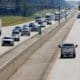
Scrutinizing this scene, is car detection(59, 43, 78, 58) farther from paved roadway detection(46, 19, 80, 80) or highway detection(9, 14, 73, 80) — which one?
highway detection(9, 14, 73, 80)

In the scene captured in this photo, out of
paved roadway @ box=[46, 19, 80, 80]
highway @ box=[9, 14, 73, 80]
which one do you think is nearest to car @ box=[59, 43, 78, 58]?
paved roadway @ box=[46, 19, 80, 80]

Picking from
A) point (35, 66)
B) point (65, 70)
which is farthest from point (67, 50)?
point (65, 70)

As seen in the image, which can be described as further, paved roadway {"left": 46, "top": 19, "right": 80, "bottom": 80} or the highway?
paved roadway {"left": 46, "top": 19, "right": 80, "bottom": 80}

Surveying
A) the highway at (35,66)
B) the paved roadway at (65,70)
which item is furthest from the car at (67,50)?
the highway at (35,66)

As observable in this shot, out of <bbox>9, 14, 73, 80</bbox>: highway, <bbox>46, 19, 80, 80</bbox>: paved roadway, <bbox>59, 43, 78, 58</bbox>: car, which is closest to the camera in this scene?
<bbox>9, 14, 73, 80</bbox>: highway

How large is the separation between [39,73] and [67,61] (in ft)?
33.4

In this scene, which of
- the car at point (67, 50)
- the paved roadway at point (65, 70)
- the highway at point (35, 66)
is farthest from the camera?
the car at point (67, 50)

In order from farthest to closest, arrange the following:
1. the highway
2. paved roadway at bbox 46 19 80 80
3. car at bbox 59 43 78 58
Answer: car at bbox 59 43 78 58 → paved roadway at bbox 46 19 80 80 → the highway

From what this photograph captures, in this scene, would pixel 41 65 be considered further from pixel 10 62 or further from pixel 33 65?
pixel 10 62

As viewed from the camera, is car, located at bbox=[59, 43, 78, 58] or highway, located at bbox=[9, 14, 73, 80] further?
car, located at bbox=[59, 43, 78, 58]

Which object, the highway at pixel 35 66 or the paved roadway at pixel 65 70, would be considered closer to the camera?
the highway at pixel 35 66

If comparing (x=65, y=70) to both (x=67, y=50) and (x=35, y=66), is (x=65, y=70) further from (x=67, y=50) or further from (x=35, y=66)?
(x=67, y=50)

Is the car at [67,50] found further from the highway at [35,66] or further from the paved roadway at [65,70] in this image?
the highway at [35,66]

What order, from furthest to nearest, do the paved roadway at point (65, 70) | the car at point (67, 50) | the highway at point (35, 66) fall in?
1. the car at point (67, 50)
2. the paved roadway at point (65, 70)
3. the highway at point (35, 66)
